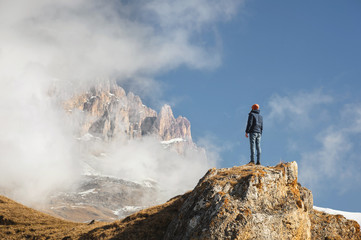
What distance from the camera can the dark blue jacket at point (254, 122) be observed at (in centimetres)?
2456

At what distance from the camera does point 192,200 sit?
18.2 meters

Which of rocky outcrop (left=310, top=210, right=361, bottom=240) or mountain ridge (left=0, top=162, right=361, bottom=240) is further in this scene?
rocky outcrop (left=310, top=210, right=361, bottom=240)

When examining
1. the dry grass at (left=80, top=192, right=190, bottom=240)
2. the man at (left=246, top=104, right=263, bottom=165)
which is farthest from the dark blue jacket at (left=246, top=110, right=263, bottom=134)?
the dry grass at (left=80, top=192, right=190, bottom=240)

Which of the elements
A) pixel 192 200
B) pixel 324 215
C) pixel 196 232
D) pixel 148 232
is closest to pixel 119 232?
pixel 148 232

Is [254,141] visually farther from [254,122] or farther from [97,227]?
[97,227]

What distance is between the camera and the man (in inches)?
968

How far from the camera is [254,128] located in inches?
971

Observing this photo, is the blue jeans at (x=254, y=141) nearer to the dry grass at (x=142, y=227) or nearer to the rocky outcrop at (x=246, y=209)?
the rocky outcrop at (x=246, y=209)

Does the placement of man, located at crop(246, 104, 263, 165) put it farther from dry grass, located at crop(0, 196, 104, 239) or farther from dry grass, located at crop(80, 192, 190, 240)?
dry grass, located at crop(0, 196, 104, 239)

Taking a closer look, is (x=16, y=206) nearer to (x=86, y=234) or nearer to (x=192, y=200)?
(x=86, y=234)

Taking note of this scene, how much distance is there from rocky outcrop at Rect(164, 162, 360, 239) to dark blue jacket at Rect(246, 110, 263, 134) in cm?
504

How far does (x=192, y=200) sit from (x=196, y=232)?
298 centimetres

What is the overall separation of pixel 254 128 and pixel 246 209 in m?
9.76

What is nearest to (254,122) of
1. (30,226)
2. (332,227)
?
(332,227)
